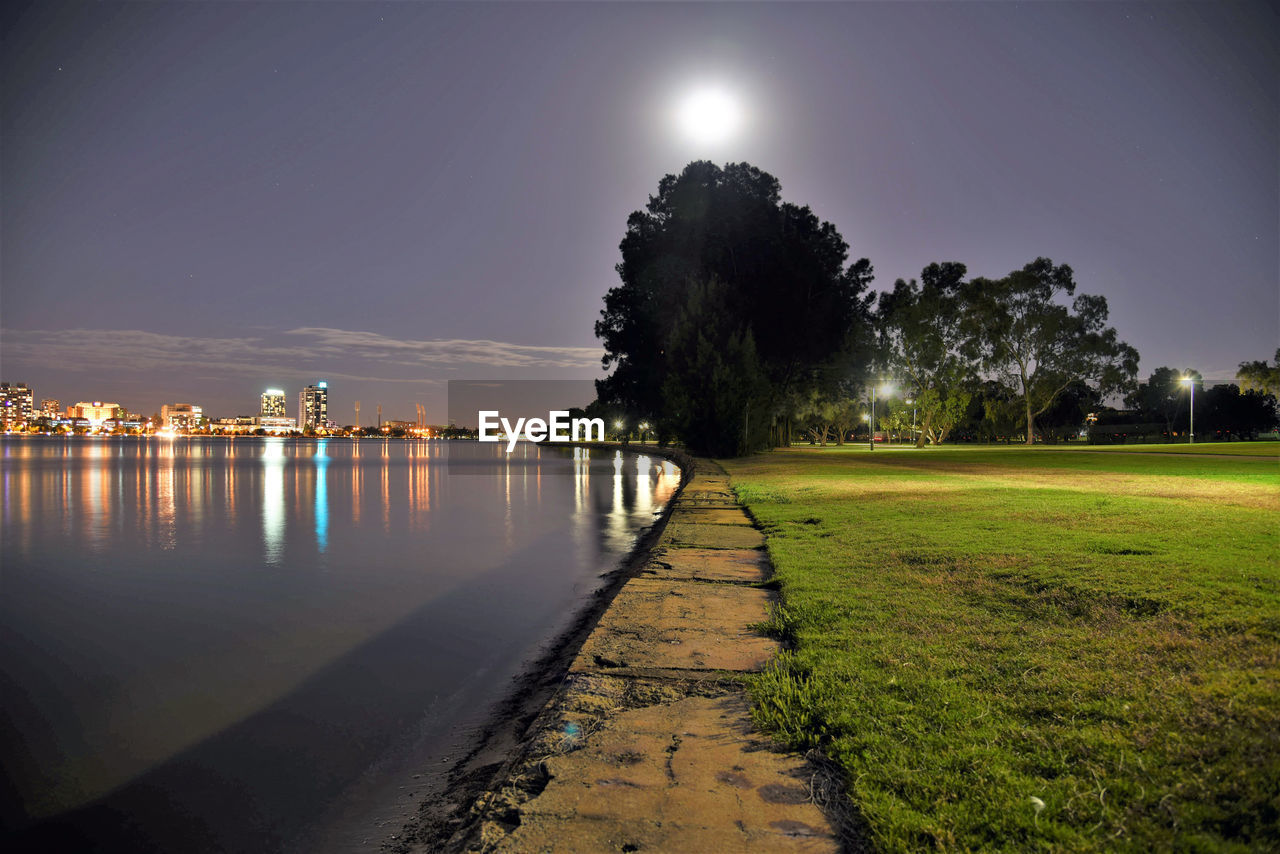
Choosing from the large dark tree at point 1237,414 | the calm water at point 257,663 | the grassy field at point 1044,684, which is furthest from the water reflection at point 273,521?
the large dark tree at point 1237,414

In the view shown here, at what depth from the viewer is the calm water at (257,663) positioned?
4.32m

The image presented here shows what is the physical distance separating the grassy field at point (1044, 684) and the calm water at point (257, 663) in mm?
2683

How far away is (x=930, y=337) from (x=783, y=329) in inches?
779

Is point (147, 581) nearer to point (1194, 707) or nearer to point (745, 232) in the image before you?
point (1194, 707)

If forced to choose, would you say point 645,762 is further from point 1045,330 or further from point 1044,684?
point 1045,330

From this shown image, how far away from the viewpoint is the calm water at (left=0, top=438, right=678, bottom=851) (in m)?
4.32

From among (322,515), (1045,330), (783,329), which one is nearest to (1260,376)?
(1045,330)

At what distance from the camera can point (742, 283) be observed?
4238 centimetres

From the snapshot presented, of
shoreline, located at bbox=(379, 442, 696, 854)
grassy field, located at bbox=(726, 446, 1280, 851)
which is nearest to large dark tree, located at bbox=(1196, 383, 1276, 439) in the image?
grassy field, located at bbox=(726, 446, 1280, 851)

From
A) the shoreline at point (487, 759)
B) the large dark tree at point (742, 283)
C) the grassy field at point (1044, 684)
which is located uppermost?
the large dark tree at point (742, 283)

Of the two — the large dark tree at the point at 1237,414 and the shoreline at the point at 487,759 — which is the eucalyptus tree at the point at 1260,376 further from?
the shoreline at the point at 487,759

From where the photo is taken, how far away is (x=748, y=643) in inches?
200

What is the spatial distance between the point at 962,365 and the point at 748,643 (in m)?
58.2

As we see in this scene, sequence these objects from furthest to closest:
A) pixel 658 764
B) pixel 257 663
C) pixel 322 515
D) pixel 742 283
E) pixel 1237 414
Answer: pixel 1237 414 → pixel 742 283 → pixel 322 515 → pixel 257 663 → pixel 658 764
